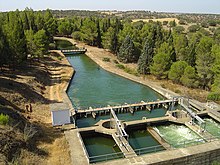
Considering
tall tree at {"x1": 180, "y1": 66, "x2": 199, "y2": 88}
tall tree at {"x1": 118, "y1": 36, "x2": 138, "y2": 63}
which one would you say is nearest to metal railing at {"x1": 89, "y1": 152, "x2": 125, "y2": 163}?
tall tree at {"x1": 180, "y1": 66, "x2": 199, "y2": 88}

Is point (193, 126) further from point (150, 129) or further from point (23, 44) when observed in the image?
point (23, 44)

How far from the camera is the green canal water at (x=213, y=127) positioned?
25591mm

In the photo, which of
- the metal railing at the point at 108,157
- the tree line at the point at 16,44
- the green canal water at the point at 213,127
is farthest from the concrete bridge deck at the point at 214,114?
the tree line at the point at 16,44

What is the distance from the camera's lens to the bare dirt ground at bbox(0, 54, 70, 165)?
17.7 meters

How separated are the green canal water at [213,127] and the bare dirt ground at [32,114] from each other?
15207 mm

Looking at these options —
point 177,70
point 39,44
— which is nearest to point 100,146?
point 177,70

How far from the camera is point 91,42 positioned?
72062mm

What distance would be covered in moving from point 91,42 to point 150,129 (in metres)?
49.9

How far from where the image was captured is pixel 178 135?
981 inches

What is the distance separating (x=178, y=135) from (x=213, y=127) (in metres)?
4.84

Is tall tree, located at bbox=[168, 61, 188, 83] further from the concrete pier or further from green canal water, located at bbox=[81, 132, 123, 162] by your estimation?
the concrete pier

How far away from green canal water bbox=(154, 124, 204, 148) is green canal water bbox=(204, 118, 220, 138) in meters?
2.23

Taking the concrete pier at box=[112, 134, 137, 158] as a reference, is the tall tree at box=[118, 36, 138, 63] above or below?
above

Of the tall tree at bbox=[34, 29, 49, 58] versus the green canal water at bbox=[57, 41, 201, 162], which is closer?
the green canal water at bbox=[57, 41, 201, 162]
